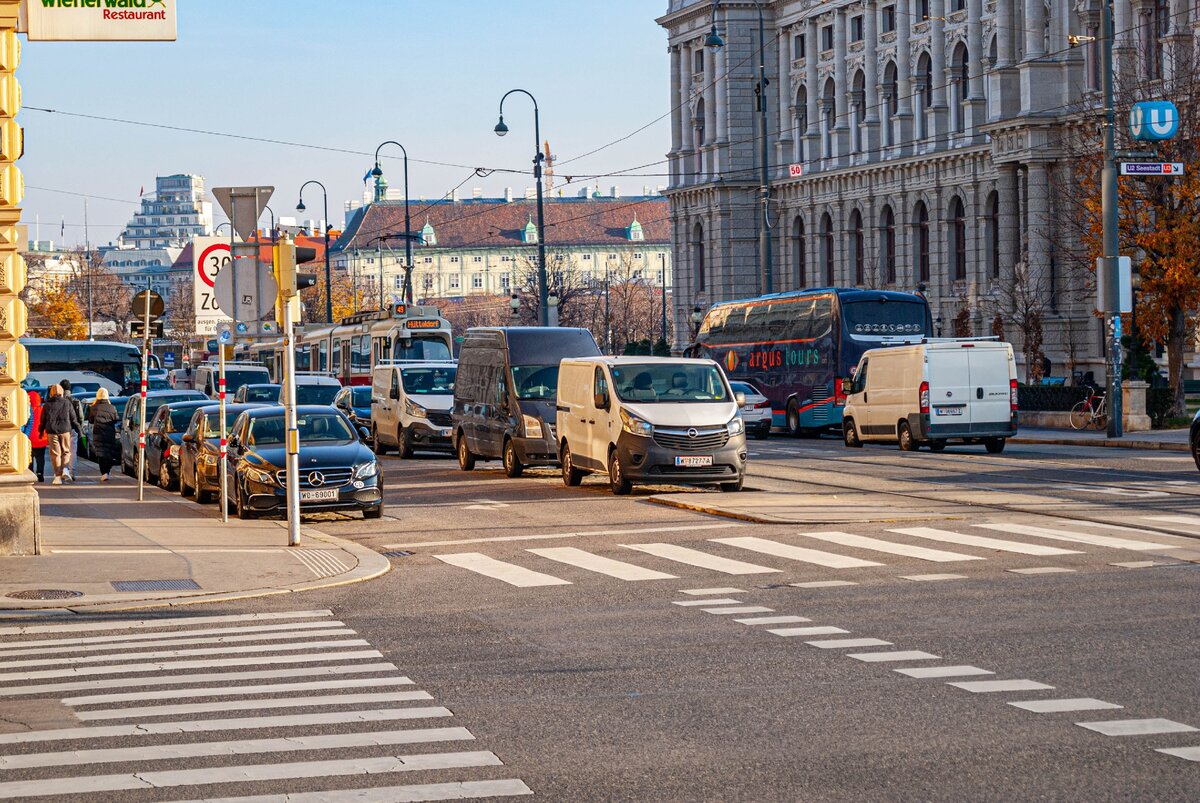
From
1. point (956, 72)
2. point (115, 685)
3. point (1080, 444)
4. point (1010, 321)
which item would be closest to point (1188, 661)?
point (115, 685)

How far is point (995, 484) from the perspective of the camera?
26.5 m

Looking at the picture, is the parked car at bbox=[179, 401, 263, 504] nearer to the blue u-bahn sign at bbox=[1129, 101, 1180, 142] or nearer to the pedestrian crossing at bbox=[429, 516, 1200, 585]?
the pedestrian crossing at bbox=[429, 516, 1200, 585]

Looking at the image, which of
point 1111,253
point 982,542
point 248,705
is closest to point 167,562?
point 982,542

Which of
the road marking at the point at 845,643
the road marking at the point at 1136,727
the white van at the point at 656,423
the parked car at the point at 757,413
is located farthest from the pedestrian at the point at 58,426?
the road marking at the point at 1136,727

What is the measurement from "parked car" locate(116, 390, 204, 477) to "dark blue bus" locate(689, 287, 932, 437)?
1649cm

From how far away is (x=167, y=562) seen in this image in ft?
57.8

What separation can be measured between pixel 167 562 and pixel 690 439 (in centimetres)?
943

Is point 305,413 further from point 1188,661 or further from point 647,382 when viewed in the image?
point 1188,661

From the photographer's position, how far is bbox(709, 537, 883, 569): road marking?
16656mm

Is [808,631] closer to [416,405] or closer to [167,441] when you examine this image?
[167,441]

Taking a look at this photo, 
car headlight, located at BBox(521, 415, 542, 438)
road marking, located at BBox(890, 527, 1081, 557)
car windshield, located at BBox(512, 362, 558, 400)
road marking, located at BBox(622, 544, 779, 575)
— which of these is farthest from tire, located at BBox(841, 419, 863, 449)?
road marking, located at BBox(622, 544, 779, 575)

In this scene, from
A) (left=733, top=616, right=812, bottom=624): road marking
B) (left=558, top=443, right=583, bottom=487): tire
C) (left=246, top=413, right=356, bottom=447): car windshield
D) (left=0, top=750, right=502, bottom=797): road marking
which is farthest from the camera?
(left=558, top=443, right=583, bottom=487): tire

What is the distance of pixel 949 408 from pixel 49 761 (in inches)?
1156

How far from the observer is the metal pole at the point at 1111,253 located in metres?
38.1
